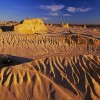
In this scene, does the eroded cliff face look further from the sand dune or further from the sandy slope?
the sand dune

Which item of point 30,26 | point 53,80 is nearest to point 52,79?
point 53,80

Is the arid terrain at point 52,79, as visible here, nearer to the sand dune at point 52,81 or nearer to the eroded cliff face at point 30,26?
the sand dune at point 52,81

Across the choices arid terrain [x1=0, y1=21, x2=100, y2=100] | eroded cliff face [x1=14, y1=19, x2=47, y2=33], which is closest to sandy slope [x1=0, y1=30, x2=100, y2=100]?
arid terrain [x1=0, y1=21, x2=100, y2=100]

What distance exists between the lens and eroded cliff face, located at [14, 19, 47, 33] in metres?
20.6

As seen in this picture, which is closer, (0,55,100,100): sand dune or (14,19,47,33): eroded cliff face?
(0,55,100,100): sand dune

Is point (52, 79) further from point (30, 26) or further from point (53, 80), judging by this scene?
point (30, 26)

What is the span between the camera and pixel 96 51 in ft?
49.8

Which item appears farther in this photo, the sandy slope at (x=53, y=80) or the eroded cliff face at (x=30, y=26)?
the eroded cliff face at (x=30, y=26)

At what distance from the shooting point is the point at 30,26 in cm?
2244

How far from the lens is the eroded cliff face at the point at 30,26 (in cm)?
2064

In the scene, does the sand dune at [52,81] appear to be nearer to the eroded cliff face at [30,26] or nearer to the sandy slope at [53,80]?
the sandy slope at [53,80]

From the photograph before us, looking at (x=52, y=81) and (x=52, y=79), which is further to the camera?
(x=52, y=79)

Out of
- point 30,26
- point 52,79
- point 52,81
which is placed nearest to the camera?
point 52,81

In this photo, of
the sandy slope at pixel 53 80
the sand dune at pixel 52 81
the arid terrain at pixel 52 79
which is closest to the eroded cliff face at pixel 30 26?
the arid terrain at pixel 52 79
